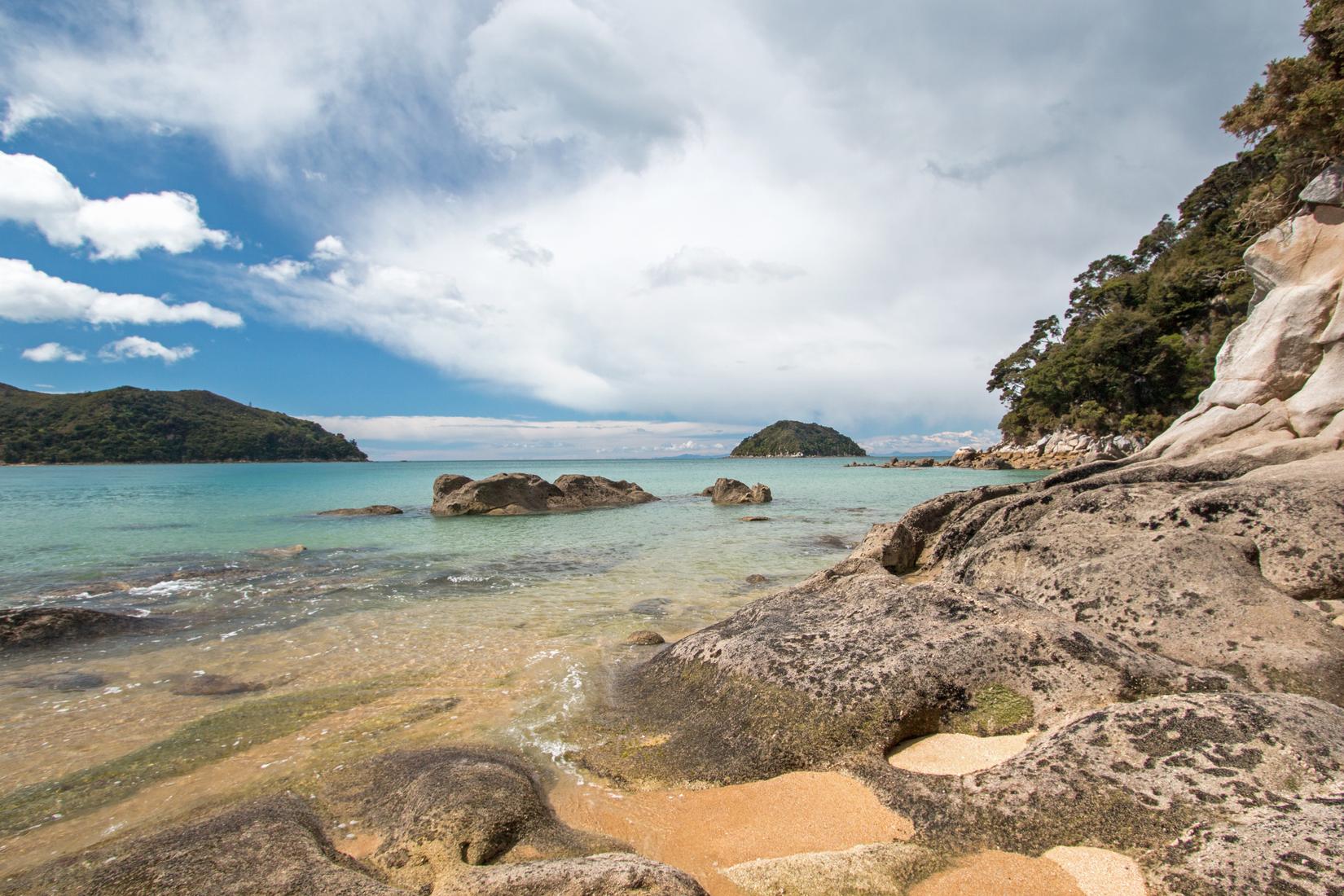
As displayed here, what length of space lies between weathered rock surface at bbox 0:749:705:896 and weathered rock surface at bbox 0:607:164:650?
8.01 metres

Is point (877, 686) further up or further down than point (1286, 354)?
further down

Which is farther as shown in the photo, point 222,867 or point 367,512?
point 367,512

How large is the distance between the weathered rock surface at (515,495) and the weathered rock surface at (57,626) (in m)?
22.7

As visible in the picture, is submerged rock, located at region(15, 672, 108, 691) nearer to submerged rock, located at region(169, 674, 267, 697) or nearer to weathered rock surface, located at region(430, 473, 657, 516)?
submerged rock, located at region(169, 674, 267, 697)

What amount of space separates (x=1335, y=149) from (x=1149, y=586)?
2020 cm

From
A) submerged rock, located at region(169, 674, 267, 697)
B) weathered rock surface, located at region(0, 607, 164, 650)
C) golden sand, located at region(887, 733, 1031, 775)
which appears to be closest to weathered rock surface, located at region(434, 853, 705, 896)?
golden sand, located at region(887, 733, 1031, 775)

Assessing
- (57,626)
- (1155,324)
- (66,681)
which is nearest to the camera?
(66,681)

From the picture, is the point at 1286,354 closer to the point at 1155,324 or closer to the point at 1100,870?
the point at 1100,870

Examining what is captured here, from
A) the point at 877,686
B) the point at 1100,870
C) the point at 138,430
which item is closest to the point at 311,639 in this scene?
the point at 877,686

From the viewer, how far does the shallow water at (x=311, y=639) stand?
5.57 m

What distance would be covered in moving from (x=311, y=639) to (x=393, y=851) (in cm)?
730

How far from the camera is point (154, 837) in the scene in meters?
4.00

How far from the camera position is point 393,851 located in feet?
13.1

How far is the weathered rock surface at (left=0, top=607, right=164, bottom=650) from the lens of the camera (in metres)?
9.36
